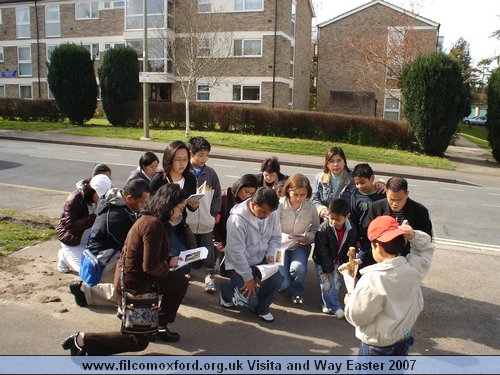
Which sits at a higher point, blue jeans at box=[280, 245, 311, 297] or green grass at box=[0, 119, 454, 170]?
green grass at box=[0, 119, 454, 170]

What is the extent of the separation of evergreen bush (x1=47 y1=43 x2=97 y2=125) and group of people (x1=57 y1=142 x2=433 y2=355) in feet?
75.3

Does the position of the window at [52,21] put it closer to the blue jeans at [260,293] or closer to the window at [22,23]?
the window at [22,23]

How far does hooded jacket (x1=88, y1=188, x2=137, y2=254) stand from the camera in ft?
14.5

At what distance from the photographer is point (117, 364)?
12.1 feet

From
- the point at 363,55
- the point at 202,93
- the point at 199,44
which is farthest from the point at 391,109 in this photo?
the point at 199,44

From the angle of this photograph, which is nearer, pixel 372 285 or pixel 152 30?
pixel 372 285

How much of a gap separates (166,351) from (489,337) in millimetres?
3137

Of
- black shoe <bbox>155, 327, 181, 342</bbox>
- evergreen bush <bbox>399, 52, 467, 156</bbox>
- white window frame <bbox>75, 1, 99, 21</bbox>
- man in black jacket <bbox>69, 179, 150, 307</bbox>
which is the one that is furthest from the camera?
white window frame <bbox>75, 1, 99, 21</bbox>

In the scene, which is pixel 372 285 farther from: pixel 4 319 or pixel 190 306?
pixel 4 319

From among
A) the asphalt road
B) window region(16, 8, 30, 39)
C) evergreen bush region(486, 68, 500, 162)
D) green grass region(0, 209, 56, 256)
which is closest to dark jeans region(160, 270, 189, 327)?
green grass region(0, 209, 56, 256)

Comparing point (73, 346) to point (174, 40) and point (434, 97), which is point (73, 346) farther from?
point (174, 40)

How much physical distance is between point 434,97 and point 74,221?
18607mm

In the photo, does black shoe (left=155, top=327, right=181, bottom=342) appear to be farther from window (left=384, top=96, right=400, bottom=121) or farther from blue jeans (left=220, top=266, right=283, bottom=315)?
window (left=384, top=96, right=400, bottom=121)

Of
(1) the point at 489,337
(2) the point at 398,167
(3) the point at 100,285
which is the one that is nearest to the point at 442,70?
(2) the point at 398,167
